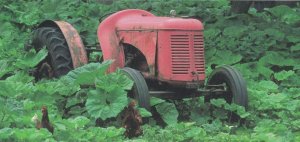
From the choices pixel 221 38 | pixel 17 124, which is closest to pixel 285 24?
pixel 221 38

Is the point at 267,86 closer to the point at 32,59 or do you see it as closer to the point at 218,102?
the point at 218,102

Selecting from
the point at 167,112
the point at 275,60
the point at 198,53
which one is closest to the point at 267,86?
the point at 198,53

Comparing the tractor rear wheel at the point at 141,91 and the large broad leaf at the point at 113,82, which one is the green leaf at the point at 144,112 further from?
the large broad leaf at the point at 113,82

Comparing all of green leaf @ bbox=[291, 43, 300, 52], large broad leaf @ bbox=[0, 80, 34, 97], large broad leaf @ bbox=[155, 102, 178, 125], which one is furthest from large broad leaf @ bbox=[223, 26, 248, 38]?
large broad leaf @ bbox=[0, 80, 34, 97]

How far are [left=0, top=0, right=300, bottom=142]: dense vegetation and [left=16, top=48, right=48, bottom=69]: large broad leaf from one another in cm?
1

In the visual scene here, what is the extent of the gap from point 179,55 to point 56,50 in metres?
2.01

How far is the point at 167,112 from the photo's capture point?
25.5ft

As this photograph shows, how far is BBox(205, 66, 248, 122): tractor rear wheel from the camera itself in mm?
7824

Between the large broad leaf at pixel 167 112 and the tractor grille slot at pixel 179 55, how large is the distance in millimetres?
411

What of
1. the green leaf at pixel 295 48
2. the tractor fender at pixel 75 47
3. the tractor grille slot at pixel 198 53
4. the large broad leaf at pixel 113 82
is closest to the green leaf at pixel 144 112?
the large broad leaf at pixel 113 82

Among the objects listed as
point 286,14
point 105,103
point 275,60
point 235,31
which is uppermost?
point 105,103

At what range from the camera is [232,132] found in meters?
7.52

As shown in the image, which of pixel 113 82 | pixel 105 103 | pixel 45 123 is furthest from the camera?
pixel 113 82

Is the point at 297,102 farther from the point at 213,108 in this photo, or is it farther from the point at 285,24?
the point at 285,24
